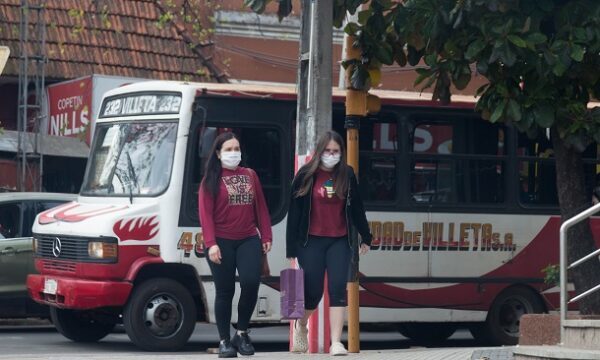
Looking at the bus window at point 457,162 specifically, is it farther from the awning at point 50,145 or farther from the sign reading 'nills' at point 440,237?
the awning at point 50,145

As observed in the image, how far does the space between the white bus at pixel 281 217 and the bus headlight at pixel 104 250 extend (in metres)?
0.01

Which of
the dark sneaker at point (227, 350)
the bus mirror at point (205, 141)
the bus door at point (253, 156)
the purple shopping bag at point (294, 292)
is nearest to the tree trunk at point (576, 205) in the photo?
the purple shopping bag at point (294, 292)

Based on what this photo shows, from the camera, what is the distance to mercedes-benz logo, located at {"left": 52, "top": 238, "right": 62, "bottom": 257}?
A: 1481 centimetres

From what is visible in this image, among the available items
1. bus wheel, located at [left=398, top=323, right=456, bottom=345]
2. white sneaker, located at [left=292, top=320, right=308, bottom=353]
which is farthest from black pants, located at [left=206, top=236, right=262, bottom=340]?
bus wheel, located at [left=398, top=323, right=456, bottom=345]

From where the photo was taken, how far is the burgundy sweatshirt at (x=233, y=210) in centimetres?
1127

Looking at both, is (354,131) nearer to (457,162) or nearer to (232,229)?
(232,229)

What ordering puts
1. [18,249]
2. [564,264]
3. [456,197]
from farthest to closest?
[18,249] → [456,197] → [564,264]

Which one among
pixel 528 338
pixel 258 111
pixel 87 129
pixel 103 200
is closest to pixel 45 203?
pixel 103 200

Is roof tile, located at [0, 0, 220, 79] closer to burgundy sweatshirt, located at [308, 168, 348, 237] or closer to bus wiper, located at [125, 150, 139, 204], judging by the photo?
bus wiper, located at [125, 150, 139, 204]

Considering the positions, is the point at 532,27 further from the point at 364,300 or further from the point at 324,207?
the point at 364,300

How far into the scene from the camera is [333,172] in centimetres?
1137

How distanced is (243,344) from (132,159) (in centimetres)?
434

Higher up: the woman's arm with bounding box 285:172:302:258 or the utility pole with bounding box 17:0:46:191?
the utility pole with bounding box 17:0:46:191

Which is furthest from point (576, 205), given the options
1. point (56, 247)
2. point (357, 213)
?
point (56, 247)
